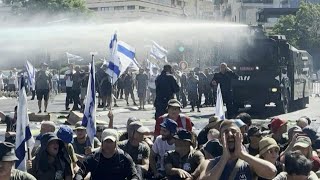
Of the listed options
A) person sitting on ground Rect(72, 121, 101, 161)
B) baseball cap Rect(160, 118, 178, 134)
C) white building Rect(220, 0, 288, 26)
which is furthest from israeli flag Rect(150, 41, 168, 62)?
white building Rect(220, 0, 288, 26)

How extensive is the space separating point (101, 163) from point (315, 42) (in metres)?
68.9

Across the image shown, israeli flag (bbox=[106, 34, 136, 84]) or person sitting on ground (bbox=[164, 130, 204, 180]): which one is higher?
israeli flag (bbox=[106, 34, 136, 84])

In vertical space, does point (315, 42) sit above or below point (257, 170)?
below

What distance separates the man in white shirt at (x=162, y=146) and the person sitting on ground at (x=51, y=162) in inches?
64.3

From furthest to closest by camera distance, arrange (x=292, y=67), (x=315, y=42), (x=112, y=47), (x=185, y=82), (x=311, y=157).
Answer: (x=315, y=42) → (x=185, y=82) → (x=292, y=67) → (x=112, y=47) → (x=311, y=157)

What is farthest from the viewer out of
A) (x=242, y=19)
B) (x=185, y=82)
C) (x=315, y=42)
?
(x=242, y=19)

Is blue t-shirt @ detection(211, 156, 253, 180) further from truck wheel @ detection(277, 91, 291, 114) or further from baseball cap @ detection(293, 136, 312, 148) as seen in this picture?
truck wheel @ detection(277, 91, 291, 114)

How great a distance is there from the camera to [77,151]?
10.8 metres

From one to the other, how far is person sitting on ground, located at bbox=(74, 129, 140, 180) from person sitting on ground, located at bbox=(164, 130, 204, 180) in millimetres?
489

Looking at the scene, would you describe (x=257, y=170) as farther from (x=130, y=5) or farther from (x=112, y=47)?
(x=130, y=5)

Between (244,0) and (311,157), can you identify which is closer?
(311,157)

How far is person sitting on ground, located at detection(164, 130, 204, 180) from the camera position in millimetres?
8925

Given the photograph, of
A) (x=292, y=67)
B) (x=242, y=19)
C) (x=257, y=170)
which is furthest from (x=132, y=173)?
(x=242, y=19)

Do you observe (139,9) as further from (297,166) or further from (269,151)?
(297,166)
